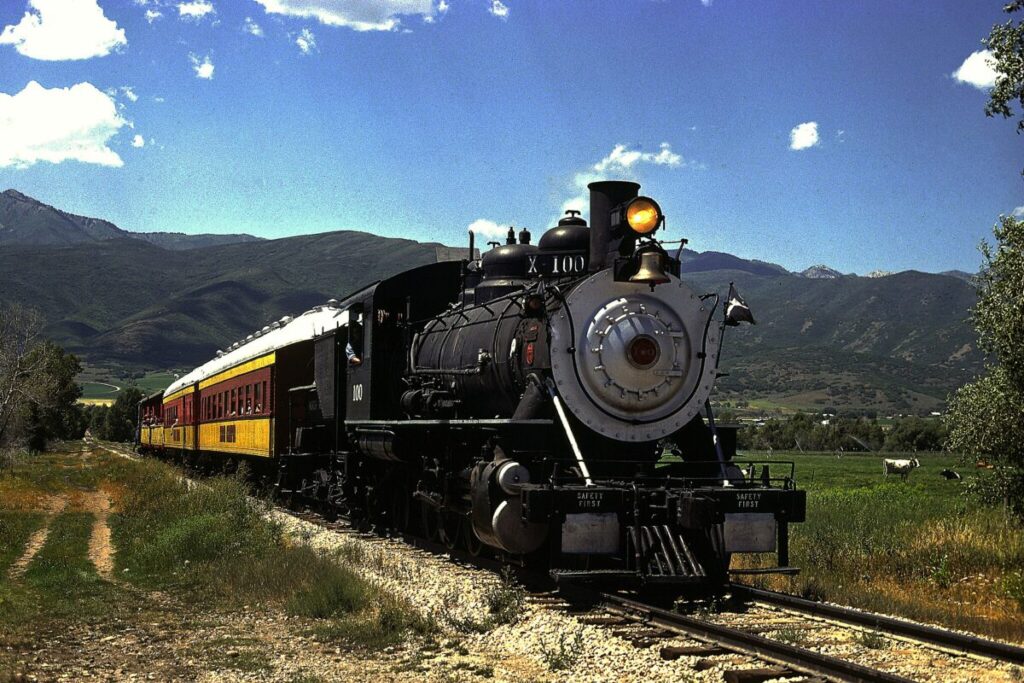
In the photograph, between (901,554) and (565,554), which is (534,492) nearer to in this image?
(565,554)

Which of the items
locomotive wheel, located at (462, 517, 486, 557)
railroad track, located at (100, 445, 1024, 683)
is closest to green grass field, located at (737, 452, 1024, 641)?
railroad track, located at (100, 445, 1024, 683)

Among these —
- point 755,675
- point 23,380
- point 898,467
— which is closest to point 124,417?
point 23,380

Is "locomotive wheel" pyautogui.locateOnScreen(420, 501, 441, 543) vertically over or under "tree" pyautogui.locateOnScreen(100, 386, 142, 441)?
under

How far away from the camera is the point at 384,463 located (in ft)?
58.2

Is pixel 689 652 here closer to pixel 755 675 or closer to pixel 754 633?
pixel 755 675

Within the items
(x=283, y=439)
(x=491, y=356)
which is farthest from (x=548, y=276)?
(x=283, y=439)

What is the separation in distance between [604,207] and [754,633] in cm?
532

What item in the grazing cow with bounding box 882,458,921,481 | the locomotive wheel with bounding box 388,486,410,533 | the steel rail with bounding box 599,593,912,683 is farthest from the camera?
the grazing cow with bounding box 882,458,921,481

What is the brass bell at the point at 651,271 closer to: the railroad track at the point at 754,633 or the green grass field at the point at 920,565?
the railroad track at the point at 754,633

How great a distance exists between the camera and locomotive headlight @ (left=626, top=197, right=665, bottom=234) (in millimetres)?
11594

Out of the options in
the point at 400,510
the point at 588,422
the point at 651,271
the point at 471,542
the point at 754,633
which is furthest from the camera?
the point at 400,510

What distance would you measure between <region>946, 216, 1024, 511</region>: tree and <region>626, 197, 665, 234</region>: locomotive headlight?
915 centimetres

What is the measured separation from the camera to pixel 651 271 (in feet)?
37.8

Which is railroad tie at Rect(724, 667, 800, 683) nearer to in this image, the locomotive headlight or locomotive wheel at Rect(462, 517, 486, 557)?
the locomotive headlight
